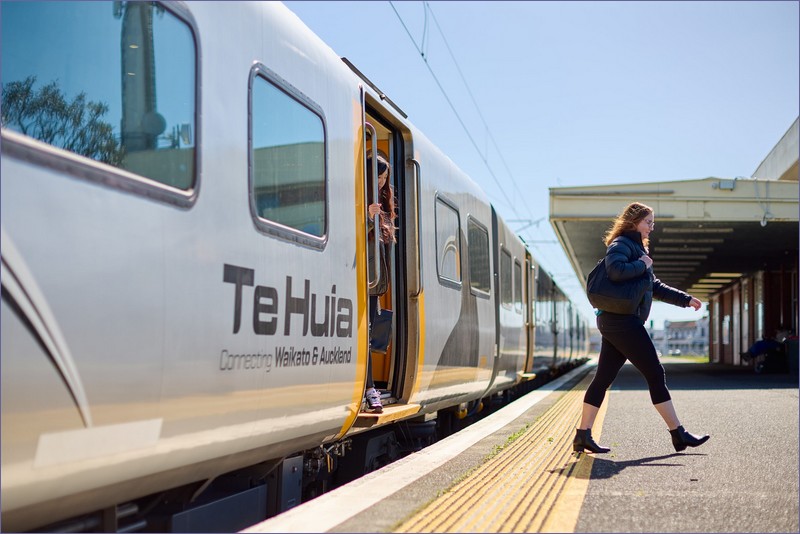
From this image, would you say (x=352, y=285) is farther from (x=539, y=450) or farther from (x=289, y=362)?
(x=539, y=450)

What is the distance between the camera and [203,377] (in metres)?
3.53

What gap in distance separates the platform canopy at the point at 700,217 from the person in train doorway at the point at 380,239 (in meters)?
16.3

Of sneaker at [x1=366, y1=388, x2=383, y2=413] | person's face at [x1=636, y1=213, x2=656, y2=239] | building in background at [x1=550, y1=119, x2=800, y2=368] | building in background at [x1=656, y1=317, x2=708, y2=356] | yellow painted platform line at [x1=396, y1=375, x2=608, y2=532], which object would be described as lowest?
building in background at [x1=656, y1=317, x2=708, y2=356]

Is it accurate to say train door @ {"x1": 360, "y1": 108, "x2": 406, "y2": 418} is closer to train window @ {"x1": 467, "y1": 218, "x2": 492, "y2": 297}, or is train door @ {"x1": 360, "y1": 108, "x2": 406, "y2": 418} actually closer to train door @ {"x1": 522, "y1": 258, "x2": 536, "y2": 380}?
train window @ {"x1": 467, "y1": 218, "x2": 492, "y2": 297}

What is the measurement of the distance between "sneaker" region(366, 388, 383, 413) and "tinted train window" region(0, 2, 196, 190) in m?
2.89

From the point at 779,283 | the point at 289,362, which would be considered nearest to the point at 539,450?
the point at 289,362

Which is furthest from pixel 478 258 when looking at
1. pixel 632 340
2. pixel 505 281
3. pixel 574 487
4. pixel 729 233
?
pixel 729 233

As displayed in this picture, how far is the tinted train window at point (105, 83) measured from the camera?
2992 mm

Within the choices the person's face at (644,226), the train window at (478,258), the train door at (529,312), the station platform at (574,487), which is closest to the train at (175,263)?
the station platform at (574,487)

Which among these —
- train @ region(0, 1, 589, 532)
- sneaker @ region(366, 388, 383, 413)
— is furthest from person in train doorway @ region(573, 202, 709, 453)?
train @ region(0, 1, 589, 532)

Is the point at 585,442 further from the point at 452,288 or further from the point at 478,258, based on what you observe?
the point at 478,258

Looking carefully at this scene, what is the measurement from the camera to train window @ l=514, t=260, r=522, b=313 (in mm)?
14047

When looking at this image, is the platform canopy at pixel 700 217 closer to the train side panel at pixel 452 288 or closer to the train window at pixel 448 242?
the train side panel at pixel 452 288

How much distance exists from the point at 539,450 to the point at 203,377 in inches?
149
